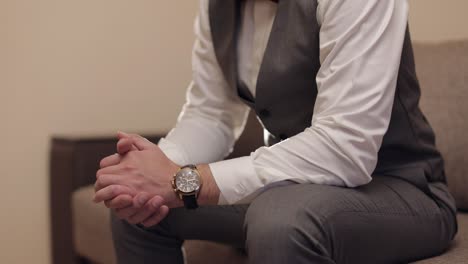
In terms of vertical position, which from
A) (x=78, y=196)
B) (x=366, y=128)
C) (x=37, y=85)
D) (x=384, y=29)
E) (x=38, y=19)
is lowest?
(x=78, y=196)

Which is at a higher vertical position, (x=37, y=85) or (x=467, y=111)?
(x=467, y=111)

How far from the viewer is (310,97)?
108cm

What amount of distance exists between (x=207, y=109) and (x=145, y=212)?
1.38 ft

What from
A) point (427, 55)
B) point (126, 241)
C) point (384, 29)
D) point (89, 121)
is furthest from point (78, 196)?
point (384, 29)

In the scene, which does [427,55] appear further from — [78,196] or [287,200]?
[78,196]

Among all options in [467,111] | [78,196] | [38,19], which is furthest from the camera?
[38,19]

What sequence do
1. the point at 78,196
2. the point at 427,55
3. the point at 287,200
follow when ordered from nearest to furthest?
the point at 287,200 < the point at 427,55 < the point at 78,196

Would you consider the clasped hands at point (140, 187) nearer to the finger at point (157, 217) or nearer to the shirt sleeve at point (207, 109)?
the finger at point (157, 217)

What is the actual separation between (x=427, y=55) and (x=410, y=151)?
56cm

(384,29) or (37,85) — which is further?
(37,85)

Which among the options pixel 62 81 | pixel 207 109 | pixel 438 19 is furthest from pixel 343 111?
pixel 62 81

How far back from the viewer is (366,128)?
3.01ft

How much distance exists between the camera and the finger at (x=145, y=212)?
3.07 ft

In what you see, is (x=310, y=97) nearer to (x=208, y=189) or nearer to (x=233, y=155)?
(x=208, y=189)
